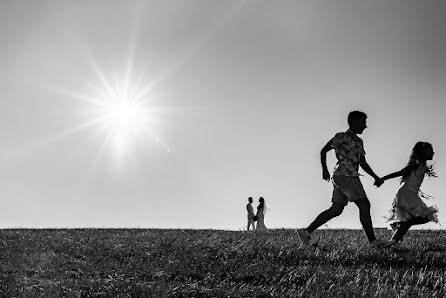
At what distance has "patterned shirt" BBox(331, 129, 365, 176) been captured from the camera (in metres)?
11.7

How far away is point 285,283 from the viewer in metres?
7.79

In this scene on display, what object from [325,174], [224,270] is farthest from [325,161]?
[224,270]

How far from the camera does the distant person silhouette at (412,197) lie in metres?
12.0

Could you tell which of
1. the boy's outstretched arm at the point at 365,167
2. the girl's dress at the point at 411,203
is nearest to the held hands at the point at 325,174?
the boy's outstretched arm at the point at 365,167

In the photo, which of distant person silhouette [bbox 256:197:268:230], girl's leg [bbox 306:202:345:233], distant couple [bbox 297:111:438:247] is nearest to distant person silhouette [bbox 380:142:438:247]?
distant couple [bbox 297:111:438:247]

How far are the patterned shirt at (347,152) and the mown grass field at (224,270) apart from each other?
148cm

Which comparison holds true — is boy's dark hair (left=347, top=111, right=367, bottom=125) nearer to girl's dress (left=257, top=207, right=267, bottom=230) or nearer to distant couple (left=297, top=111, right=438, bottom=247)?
distant couple (left=297, top=111, right=438, bottom=247)

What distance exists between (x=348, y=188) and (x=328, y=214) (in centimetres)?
69

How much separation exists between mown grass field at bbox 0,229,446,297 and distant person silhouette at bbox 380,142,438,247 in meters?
0.48

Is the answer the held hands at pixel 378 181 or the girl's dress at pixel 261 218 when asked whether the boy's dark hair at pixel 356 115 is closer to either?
the held hands at pixel 378 181

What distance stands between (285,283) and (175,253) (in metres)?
4.18

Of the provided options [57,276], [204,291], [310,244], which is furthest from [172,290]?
[310,244]

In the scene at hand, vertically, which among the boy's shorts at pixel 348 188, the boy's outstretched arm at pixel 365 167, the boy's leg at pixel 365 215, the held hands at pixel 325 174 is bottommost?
the boy's leg at pixel 365 215

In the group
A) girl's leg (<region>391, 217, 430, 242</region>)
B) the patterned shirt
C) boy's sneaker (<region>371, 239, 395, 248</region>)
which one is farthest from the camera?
girl's leg (<region>391, 217, 430, 242</region>)
